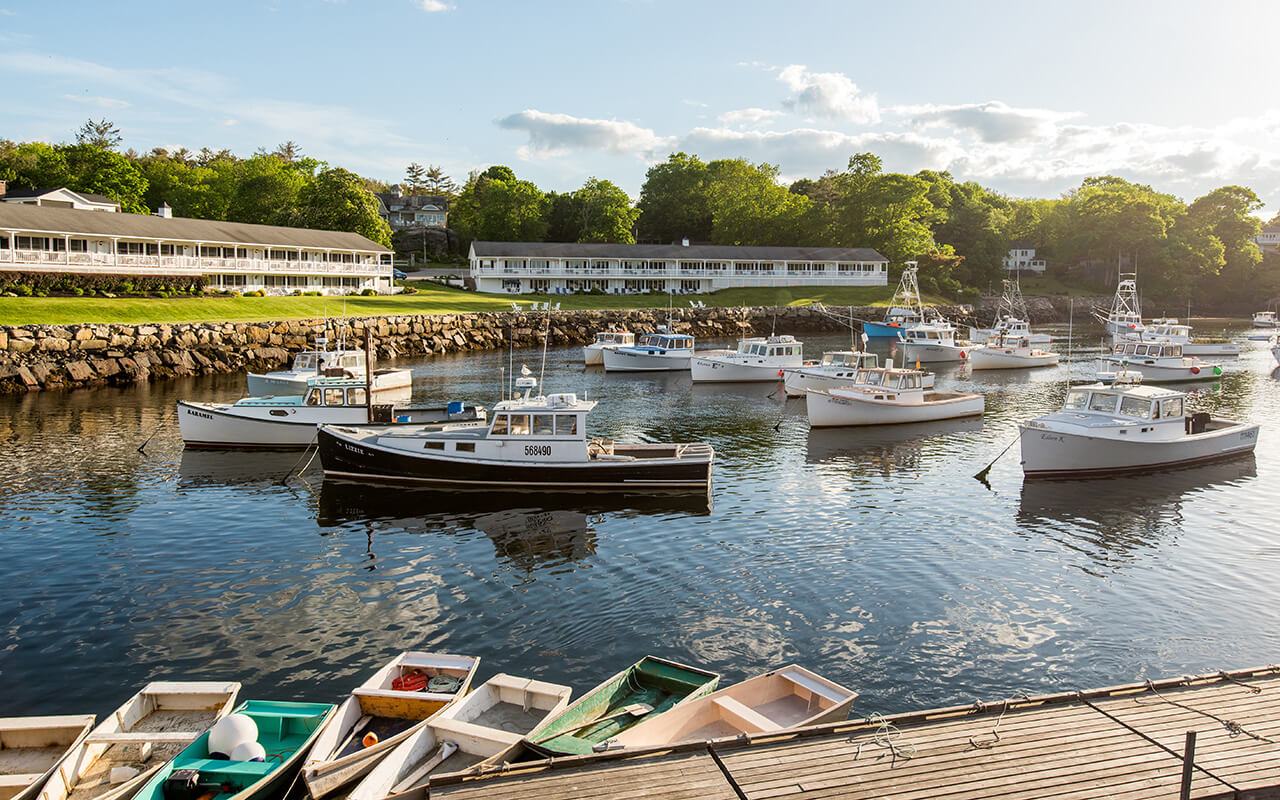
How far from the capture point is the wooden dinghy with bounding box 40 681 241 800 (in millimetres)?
11883

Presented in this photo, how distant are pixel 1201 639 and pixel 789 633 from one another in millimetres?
9121

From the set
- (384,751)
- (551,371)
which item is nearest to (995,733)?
(384,751)

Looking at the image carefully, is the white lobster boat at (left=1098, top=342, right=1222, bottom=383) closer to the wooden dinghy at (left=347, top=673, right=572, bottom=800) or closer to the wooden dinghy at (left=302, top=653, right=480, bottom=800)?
the wooden dinghy at (left=347, top=673, right=572, bottom=800)

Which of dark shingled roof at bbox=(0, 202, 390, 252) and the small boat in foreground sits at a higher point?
dark shingled roof at bbox=(0, 202, 390, 252)

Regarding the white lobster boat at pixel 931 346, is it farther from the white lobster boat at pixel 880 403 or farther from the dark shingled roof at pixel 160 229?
the dark shingled roof at pixel 160 229

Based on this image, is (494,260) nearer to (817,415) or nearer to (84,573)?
(817,415)

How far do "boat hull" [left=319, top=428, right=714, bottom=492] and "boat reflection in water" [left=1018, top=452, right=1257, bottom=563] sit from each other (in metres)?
11.6

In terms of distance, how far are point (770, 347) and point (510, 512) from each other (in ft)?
123

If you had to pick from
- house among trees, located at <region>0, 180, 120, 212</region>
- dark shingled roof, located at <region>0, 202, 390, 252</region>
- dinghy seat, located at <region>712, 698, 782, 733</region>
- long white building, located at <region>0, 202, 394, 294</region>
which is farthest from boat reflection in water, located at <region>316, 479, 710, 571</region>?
house among trees, located at <region>0, 180, 120, 212</region>

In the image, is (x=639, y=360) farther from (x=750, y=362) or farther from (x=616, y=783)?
(x=616, y=783)

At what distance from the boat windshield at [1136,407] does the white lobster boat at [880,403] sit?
40.3ft

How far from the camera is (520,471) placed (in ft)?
97.3

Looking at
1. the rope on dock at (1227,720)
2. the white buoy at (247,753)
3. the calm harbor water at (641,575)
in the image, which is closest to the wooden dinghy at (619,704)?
the calm harbor water at (641,575)

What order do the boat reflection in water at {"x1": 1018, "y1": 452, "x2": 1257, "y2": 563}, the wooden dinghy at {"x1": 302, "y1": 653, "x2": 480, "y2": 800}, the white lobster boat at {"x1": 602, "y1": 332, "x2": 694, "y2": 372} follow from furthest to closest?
1. the white lobster boat at {"x1": 602, "y1": 332, "x2": 694, "y2": 372}
2. the boat reflection in water at {"x1": 1018, "y1": 452, "x2": 1257, "y2": 563}
3. the wooden dinghy at {"x1": 302, "y1": 653, "x2": 480, "y2": 800}
